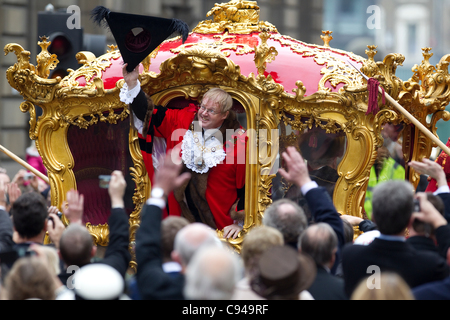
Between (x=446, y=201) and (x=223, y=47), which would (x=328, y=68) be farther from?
(x=446, y=201)

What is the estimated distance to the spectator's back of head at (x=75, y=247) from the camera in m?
3.00

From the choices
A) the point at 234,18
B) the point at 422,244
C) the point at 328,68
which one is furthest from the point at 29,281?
the point at 234,18

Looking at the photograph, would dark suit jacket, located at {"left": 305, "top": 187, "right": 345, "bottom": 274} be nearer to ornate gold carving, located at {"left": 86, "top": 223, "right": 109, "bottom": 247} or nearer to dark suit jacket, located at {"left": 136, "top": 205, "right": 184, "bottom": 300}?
dark suit jacket, located at {"left": 136, "top": 205, "right": 184, "bottom": 300}

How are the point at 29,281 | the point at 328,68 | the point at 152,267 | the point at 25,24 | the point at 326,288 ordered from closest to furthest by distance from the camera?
1. the point at 29,281
2. the point at 152,267
3. the point at 326,288
4. the point at 328,68
5. the point at 25,24

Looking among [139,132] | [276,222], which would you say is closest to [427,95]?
[139,132]

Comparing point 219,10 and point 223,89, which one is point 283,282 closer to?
point 223,89

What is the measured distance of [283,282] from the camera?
263 centimetres

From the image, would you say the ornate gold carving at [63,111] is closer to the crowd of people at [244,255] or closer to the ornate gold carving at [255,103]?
the ornate gold carving at [255,103]

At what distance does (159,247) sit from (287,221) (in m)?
0.67

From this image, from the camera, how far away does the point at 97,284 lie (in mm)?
2760

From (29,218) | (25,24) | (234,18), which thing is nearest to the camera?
(29,218)

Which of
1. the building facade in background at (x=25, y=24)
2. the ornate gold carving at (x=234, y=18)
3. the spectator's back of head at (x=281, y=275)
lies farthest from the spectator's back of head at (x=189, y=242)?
the building facade in background at (x=25, y=24)

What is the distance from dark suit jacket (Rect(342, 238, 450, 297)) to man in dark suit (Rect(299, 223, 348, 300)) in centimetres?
12
